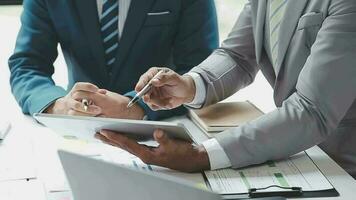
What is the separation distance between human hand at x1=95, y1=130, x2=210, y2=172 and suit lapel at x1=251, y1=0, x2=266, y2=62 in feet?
1.34

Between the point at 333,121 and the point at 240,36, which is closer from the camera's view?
the point at 333,121

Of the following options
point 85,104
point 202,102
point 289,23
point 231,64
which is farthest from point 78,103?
point 289,23

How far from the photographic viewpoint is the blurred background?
1840 millimetres

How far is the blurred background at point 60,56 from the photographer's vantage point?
184cm

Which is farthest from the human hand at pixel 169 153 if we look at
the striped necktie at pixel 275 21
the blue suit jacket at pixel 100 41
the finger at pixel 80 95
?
the blue suit jacket at pixel 100 41

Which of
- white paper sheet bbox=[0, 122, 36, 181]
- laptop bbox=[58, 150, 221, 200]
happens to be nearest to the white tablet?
white paper sheet bbox=[0, 122, 36, 181]

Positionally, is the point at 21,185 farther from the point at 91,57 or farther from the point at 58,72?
the point at 58,72

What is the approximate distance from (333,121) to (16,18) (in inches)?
88.3

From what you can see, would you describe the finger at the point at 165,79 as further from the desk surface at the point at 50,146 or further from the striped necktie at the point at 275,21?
the striped necktie at the point at 275,21

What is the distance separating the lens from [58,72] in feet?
8.01

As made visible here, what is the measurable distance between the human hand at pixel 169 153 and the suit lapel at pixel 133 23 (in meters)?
0.49

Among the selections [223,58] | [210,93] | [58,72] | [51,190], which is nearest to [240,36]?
[223,58]

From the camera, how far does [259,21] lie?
139cm

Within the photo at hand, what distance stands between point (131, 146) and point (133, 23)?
1.74 feet
